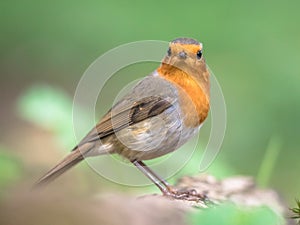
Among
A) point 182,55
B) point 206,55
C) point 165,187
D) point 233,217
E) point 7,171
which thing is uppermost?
point 206,55

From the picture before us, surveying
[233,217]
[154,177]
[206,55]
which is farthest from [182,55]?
[206,55]

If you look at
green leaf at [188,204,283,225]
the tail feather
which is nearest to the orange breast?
the tail feather

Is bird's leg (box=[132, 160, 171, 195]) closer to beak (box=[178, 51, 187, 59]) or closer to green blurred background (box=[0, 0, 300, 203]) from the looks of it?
beak (box=[178, 51, 187, 59])

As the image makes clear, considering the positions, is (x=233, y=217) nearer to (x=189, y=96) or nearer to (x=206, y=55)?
(x=189, y=96)

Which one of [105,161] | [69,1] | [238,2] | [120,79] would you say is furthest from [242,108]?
[69,1]

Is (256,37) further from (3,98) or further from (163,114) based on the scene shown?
(163,114)

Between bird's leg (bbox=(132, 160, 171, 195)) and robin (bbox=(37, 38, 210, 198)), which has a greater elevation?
robin (bbox=(37, 38, 210, 198))

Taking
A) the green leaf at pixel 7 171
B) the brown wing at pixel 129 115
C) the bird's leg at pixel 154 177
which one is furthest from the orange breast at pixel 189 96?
the green leaf at pixel 7 171
